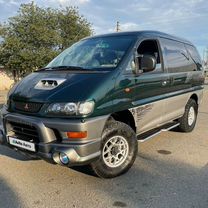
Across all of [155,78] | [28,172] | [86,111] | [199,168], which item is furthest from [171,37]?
[28,172]

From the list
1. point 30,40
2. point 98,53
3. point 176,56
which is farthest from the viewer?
point 30,40

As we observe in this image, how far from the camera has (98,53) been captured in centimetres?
493

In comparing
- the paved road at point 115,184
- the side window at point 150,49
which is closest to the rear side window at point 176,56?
the side window at point 150,49

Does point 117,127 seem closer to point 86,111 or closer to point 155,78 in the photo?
point 86,111

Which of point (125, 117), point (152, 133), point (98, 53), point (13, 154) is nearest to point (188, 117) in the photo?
point (152, 133)

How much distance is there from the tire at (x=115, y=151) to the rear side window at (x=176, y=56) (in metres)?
1.79

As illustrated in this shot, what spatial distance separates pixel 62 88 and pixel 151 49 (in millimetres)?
2113

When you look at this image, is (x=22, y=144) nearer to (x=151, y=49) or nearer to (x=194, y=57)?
(x=151, y=49)

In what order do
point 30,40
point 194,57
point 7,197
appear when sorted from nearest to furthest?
point 7,197 < point 194,57 < point 30,40

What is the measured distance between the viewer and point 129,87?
4520 mm

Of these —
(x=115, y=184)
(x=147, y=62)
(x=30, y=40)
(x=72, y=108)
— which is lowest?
(x=115, y=184)

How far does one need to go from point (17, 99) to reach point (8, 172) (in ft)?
3.66

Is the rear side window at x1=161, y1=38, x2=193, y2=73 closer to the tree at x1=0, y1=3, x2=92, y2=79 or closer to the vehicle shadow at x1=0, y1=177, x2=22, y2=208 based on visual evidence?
the vehicle shadow at x1=0, y1=177, x2=22, y2=208

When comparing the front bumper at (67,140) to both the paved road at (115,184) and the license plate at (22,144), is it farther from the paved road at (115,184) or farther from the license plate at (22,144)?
the paved road at (115,184)
